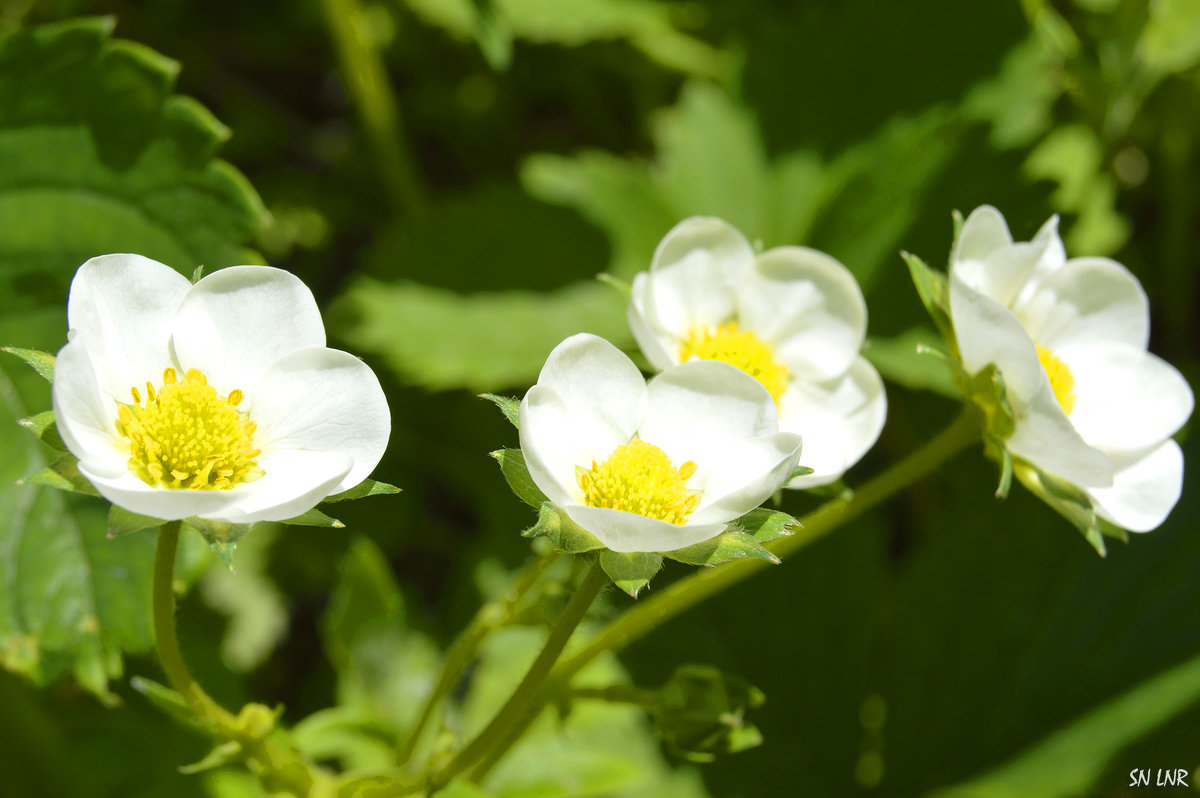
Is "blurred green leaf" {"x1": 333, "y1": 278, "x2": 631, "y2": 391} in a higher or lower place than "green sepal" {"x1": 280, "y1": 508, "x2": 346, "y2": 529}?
lower

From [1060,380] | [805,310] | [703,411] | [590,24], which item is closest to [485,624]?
[703,411]

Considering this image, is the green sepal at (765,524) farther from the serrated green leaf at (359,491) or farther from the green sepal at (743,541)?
the serrated green leaf at (359,491)

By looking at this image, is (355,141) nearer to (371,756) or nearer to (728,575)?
(371,756)

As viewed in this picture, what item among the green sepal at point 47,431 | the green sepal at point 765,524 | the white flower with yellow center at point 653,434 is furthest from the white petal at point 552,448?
the green sepal at point 47,431

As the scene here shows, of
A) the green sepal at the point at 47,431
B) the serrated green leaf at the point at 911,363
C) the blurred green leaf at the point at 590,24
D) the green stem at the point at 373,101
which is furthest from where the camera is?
the blurred green leaf at the point at 590,24

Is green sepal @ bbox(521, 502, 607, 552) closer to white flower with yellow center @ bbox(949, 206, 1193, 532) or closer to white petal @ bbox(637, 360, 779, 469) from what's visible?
white petal @ bbox(637, 360, 779, 469)

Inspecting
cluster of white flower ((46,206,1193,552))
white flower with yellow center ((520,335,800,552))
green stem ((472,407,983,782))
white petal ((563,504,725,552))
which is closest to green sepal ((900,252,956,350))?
cluster of white flower ((46,206,1193,552))

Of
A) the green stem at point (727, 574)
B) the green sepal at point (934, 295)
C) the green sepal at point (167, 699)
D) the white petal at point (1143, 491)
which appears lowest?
the green sepal at point (167, 699)
